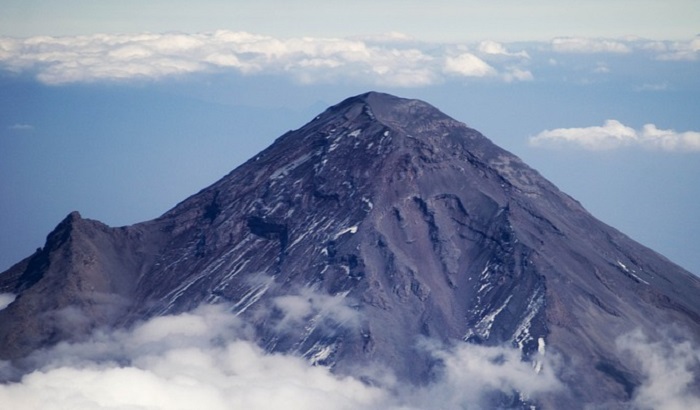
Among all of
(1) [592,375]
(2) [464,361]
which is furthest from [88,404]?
(1) [592,375]

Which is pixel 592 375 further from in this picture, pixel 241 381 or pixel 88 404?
pixel 88 404

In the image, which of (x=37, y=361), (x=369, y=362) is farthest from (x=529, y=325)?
(x=37, y=361)

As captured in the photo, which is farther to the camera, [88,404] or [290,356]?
[290,356]

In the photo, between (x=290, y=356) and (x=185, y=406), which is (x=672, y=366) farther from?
(x=185, y=406)

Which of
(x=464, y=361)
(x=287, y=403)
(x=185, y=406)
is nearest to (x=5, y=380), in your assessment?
(x=185, y=406)

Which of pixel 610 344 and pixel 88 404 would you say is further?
pixel 610 344

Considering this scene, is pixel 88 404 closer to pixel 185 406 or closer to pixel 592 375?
pixel 185 406

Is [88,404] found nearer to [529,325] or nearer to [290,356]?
[290,356]
